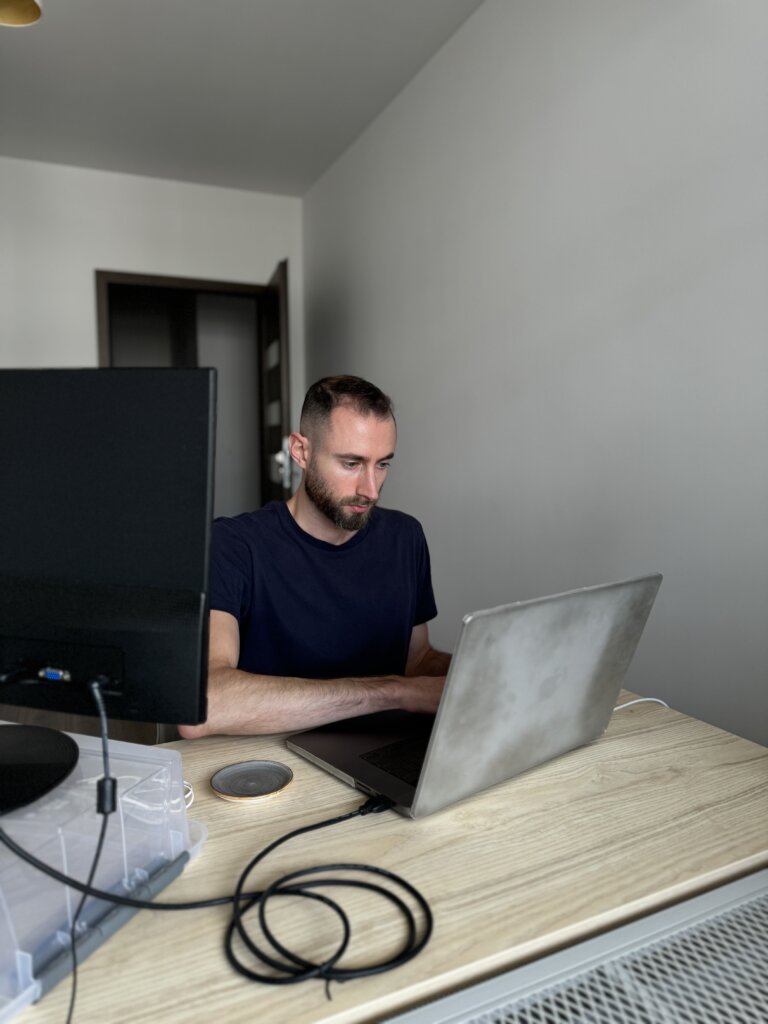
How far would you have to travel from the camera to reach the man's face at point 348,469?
5.07 feet

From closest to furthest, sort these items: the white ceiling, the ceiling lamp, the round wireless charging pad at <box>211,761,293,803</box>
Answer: the round wireless charging pad at <box>211,761,293,803</box>
the ceiling lamp
the white ceiling

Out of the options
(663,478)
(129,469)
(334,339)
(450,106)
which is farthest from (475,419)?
(129,469)

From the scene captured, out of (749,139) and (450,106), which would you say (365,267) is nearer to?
(450,106)

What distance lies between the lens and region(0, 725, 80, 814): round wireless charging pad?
73 centimetres

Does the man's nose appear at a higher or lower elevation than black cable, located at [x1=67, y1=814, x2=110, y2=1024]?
higher

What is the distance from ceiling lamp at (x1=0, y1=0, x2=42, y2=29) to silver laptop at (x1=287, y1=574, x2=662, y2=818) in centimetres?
213

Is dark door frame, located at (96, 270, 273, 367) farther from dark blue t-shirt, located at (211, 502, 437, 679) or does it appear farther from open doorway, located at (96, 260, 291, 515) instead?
dark blue t-shirt, located at (211, 502, 437, 679)

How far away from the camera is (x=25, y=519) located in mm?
731

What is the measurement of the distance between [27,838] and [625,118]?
2.14 meters

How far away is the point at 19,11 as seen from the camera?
2014mm

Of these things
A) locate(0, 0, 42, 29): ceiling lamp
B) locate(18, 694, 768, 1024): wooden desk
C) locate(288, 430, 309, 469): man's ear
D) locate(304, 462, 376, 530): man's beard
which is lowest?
locate(18, 694, 768, 1024): wooden desk

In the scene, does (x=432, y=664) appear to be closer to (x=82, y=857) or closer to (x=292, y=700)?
(x=292, y=700)

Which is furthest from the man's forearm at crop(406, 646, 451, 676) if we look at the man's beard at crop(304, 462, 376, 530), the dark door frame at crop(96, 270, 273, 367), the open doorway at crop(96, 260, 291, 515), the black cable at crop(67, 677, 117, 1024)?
the open doorway at crop(96, 260, 291, 515)

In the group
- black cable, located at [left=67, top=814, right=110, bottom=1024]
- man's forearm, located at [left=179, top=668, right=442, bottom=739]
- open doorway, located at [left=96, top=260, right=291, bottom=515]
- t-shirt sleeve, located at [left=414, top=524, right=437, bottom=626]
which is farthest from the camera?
open doorway, located at [left=96, top=260, right=291, bottom=515]
